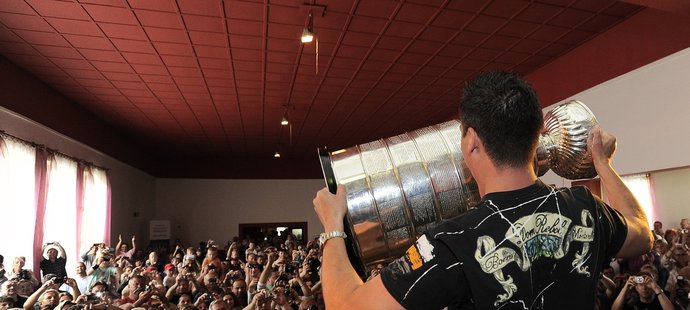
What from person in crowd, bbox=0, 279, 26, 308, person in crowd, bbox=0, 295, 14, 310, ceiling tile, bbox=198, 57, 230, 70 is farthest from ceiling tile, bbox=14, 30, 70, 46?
person in crowd, bbox=0, 295, 14, 310

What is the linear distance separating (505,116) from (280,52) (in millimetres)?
5997

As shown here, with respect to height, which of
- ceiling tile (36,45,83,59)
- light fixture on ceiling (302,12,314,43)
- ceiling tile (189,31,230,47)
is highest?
A: ceiling tile (36,45,83,59)

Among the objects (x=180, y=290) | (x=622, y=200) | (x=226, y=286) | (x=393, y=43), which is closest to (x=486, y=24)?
(x=393, y=43)

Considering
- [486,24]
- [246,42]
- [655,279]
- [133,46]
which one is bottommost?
[655,279]

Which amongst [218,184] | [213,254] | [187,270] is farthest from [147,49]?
[218,184]

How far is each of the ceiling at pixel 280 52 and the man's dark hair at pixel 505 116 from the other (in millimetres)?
4275

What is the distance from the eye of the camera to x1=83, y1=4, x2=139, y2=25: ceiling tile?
527 centimetres

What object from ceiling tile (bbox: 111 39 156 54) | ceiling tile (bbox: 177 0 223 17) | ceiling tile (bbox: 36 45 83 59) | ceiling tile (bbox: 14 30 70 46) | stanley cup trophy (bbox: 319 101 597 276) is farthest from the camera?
ceiling tile (bbox: 36 45 83 59)

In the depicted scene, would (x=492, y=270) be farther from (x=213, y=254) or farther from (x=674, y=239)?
(x=213, y=254)

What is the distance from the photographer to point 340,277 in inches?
41.7

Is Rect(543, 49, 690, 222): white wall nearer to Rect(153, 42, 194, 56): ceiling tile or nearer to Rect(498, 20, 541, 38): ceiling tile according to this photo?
Rect(498, 20, 541, 38): ceiling tile

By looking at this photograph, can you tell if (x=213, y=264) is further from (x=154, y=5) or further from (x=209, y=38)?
(x=154, y=5)

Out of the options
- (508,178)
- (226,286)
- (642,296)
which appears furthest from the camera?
(226,286)

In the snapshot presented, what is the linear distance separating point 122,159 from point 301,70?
291 inches
